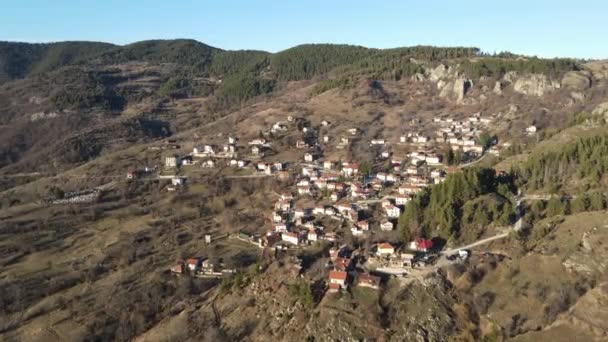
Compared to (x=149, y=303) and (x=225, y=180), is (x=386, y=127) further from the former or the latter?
(x=149, y=303)

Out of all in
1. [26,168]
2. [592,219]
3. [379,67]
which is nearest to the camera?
[592,219]

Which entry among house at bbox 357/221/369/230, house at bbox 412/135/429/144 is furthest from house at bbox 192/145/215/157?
house at bbox 357/221/369/230

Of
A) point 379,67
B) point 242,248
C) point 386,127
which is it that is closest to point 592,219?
point 242,248

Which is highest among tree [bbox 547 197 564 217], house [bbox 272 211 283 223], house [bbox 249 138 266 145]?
tree [bbox 547 197 564 217]

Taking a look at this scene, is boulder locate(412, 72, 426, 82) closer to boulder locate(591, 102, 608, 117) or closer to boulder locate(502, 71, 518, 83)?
boulder locate(502, 71, 518, 83)

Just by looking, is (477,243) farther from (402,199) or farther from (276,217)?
(276,217)

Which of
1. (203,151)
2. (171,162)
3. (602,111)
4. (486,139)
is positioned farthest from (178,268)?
(602,111)
